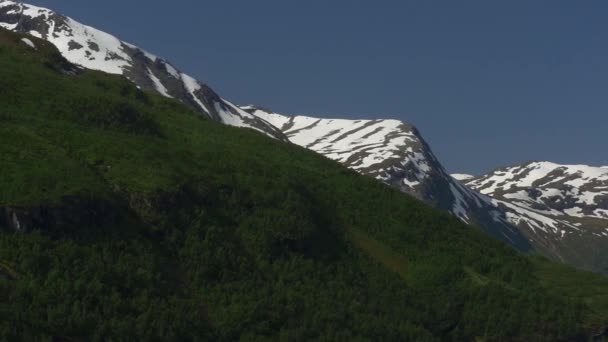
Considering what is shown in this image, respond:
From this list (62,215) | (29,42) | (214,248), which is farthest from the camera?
(29,42)

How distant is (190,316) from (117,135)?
55414mm

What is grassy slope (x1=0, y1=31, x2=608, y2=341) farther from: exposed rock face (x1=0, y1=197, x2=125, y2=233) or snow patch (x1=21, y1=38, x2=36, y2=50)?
snow patch (x1=21, y1=38, x2=36, y2=50)

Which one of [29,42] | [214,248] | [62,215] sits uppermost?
[29,42]

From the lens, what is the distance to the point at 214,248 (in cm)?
10181

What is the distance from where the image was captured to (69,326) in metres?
69.8

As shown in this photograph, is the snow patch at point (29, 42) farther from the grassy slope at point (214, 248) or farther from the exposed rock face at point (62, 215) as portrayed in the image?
the exposed rock face at point (62, 215)

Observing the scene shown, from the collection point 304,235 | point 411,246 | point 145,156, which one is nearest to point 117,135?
point 145,156

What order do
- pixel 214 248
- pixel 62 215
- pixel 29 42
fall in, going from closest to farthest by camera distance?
pixel 62 215
pixel 214 248
pixel 29 42

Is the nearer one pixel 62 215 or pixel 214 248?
pixel 62 215

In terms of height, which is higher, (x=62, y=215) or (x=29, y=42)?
(x=29, y=42)

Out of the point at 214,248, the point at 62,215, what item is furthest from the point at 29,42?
the point at 62,215

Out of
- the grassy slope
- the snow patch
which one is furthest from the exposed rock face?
the snow patch

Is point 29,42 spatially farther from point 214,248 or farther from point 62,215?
point 62,215

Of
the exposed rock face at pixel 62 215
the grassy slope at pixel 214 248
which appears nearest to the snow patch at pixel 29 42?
the grassy slope at pixel 214 248
